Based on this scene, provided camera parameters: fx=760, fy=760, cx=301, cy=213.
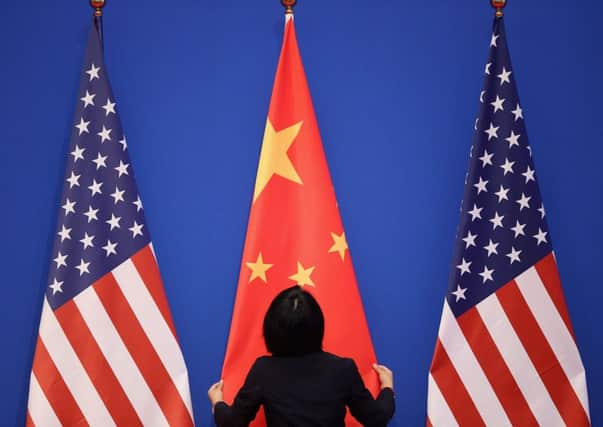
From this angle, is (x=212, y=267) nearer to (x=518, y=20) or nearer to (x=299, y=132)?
(x=299, y=132)

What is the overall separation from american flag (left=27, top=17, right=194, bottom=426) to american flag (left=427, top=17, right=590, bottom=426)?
1.11 meters

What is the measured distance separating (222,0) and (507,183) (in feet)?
4.68

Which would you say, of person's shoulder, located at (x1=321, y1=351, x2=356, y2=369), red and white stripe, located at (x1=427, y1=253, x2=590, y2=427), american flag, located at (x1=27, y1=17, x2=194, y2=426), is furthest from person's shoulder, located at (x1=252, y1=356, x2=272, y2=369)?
red and white stripe, located at (x1=427, y1=253, x2=590, y2=427)

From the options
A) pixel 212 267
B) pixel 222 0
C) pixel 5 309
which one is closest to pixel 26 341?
pixel 5 309

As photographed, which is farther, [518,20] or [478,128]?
[518,20]

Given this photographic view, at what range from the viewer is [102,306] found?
301 cm

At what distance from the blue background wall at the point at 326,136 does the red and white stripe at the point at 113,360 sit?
8.3 inches

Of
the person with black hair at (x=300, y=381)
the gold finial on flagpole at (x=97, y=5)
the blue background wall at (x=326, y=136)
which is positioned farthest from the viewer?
the blue background wall at (x=326, y=136)

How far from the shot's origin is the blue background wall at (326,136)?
3.22 metres

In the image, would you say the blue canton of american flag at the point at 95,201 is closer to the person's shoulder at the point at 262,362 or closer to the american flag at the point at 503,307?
the person's shoulder at the point at 262,362

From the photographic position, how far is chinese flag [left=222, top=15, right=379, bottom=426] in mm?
3021

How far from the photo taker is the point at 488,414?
3.05 m

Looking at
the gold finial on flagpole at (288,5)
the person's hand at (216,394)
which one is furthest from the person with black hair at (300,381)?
the gold finial on flagpole at (288,5)

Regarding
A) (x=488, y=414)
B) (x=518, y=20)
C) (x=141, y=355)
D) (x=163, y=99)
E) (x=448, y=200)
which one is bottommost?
(x=488, y=414)
